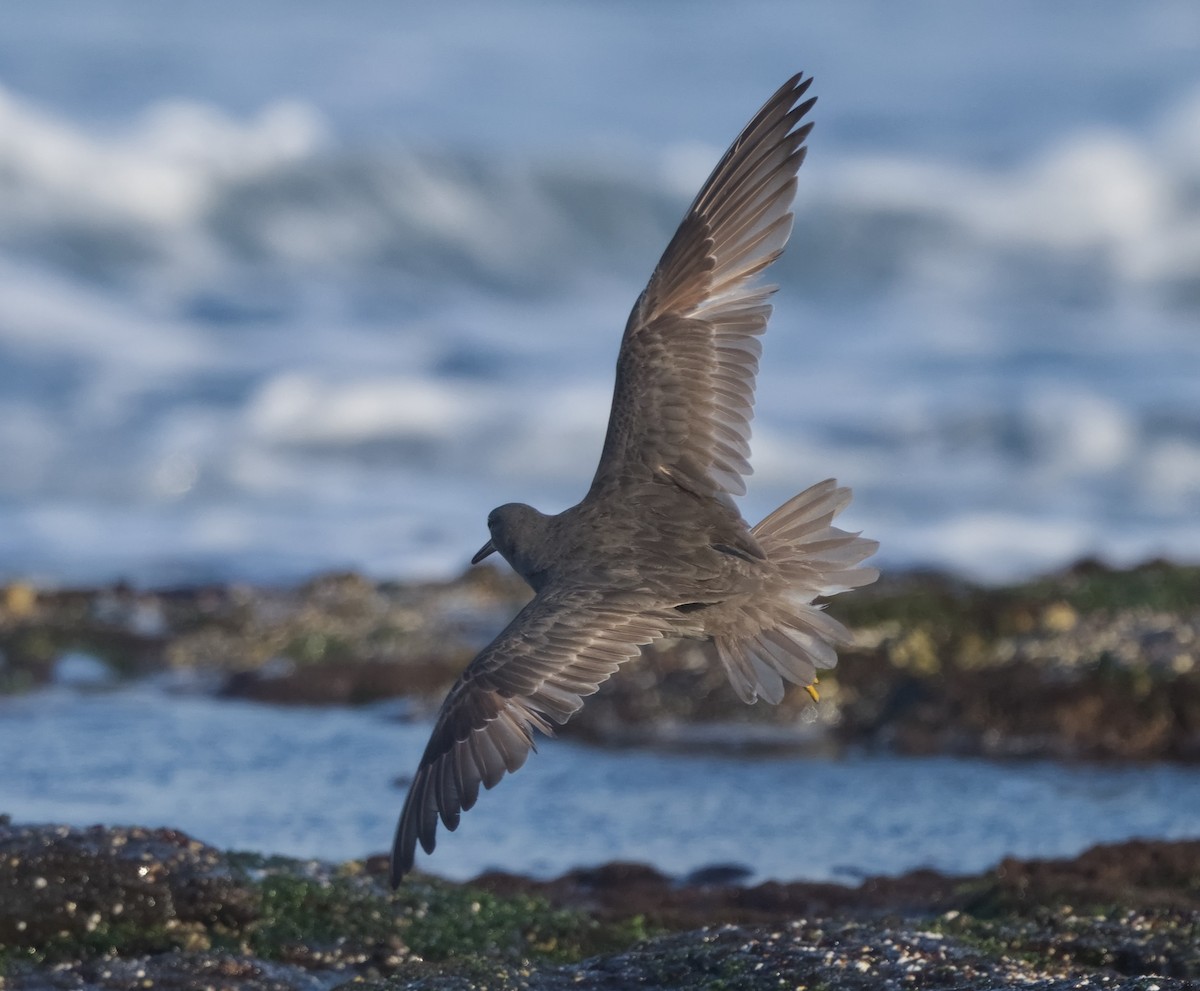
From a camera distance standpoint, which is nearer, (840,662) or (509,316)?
(840,662)

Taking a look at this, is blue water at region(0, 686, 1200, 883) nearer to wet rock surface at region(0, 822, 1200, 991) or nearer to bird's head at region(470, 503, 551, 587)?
wet rock surface at region(0, 822, 1200, 991)

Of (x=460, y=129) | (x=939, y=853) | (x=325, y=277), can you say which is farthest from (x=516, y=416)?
(x=939, y=853)

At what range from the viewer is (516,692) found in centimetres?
604

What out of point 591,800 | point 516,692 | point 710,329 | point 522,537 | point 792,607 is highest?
point 710,329

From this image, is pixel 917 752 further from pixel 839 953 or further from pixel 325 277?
pixel 325 277

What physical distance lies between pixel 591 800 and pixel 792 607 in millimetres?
2624

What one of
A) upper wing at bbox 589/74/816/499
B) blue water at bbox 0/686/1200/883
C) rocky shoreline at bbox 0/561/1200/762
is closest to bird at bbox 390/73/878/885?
upper wing at bbox 589/74/816/499

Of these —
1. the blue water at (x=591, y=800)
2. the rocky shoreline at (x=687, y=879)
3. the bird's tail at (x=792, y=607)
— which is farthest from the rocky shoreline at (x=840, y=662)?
the bird's tail at (x=792, y=607)

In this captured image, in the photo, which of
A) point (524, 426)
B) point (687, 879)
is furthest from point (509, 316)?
point (687, 879)

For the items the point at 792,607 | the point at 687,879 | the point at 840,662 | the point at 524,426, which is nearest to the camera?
the point at 792,607

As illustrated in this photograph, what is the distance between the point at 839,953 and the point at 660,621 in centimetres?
151

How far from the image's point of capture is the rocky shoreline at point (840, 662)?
33.8 ft

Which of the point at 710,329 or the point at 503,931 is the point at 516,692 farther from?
the point at 710,329

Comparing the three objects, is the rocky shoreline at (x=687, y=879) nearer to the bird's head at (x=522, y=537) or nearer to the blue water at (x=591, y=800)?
the blue water at (x=591, y=800)
